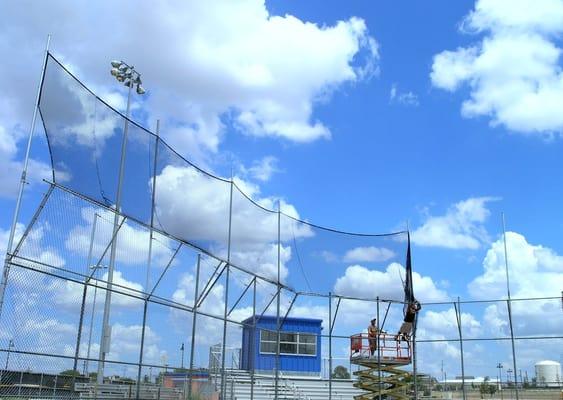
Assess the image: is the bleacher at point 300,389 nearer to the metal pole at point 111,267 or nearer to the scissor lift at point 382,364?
the scissor lift at point 382,364

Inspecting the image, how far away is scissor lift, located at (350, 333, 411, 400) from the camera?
18.9m

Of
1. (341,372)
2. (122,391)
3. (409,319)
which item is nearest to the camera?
(122,391)

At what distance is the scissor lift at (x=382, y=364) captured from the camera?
18.9m

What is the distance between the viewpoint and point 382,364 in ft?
62.5

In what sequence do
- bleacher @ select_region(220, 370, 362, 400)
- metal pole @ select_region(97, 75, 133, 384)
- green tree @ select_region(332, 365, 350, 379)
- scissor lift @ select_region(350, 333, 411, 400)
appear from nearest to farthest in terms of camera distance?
metal pole @ select_region(97, 75, 133, 384) < scissor lift @ select_region(350, 333, 411, 400) < green tree @ select_region(332, 365, 350, 379) < bleacher @ select_region(220, 370, 362, 400)

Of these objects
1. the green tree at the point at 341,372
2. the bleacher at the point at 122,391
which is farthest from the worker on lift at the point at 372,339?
the bleacher at the point at 122,391

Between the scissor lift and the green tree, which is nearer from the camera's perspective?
the scissor lift

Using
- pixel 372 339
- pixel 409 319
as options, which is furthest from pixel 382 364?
pixel 409 319

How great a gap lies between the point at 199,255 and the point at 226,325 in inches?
78.5

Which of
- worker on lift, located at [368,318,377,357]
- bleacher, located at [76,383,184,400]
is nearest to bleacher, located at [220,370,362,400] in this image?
worker on lift, located at [368,318,377,357]

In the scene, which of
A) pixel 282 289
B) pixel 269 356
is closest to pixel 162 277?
pixel 282 289

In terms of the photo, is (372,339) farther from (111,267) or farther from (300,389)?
(111,267)

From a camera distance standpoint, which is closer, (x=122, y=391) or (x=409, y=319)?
(x=122, y=391)

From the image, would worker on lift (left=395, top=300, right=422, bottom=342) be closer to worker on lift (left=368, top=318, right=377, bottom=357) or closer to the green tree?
worker on lift (left=368, top=318, right=377, bottom=357)
